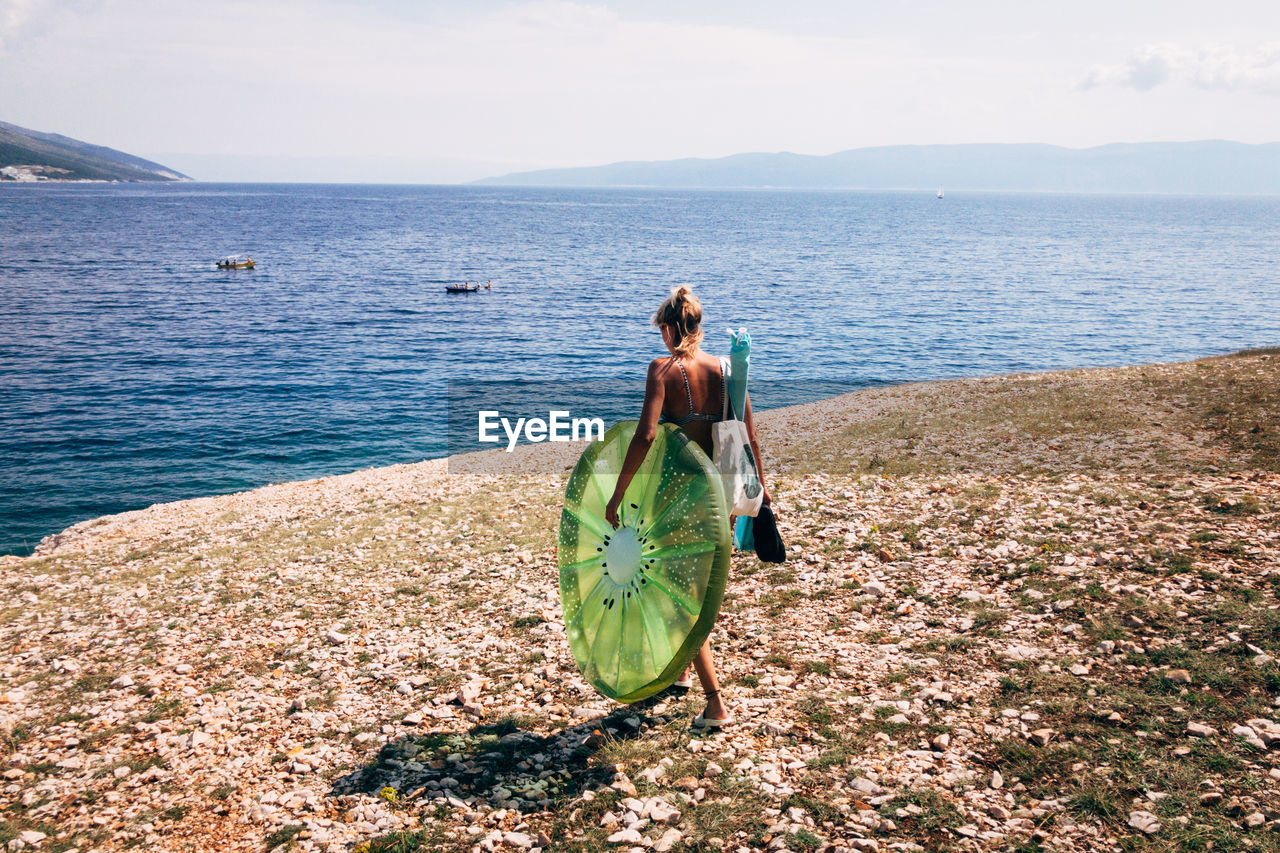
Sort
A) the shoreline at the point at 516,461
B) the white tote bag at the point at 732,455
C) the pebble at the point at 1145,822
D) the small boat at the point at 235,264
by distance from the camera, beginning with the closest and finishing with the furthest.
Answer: the pebble at the point at 1145,822, the white tote bag at the point at 732,455, the shoreline at the point at 516,461, the small boat at the point at 235,264

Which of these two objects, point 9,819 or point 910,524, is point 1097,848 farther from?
point 9,819

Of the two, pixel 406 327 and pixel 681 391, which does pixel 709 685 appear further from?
pixel 406 327

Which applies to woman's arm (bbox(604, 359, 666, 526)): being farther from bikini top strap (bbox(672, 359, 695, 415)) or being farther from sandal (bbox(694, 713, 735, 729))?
sandal (bbox(694, 713, 735, 729))

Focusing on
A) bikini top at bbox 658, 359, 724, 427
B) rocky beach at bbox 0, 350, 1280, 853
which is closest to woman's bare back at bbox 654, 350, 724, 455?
bikini top at bbox 658, 359, 724, 427

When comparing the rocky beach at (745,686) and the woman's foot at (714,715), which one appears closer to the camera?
the rocky beach at (745,686)

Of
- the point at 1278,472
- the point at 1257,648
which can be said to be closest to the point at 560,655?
the point at 1257,648

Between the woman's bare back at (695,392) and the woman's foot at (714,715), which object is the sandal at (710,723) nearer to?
the woman's foot at (714,715)

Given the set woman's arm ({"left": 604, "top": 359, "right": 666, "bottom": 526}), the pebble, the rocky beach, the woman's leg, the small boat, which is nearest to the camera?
the pebble

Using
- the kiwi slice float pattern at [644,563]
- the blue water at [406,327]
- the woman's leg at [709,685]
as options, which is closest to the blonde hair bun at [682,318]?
the kiwi slice float pattern at [644,563]

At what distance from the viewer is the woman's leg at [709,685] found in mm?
6527

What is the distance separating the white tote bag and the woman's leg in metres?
1.28

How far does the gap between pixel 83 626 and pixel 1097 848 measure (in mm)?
11848

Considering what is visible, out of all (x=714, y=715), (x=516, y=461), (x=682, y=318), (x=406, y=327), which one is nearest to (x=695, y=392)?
(x=682, y=318)

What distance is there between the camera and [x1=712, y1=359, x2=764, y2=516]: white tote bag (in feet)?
20.6
